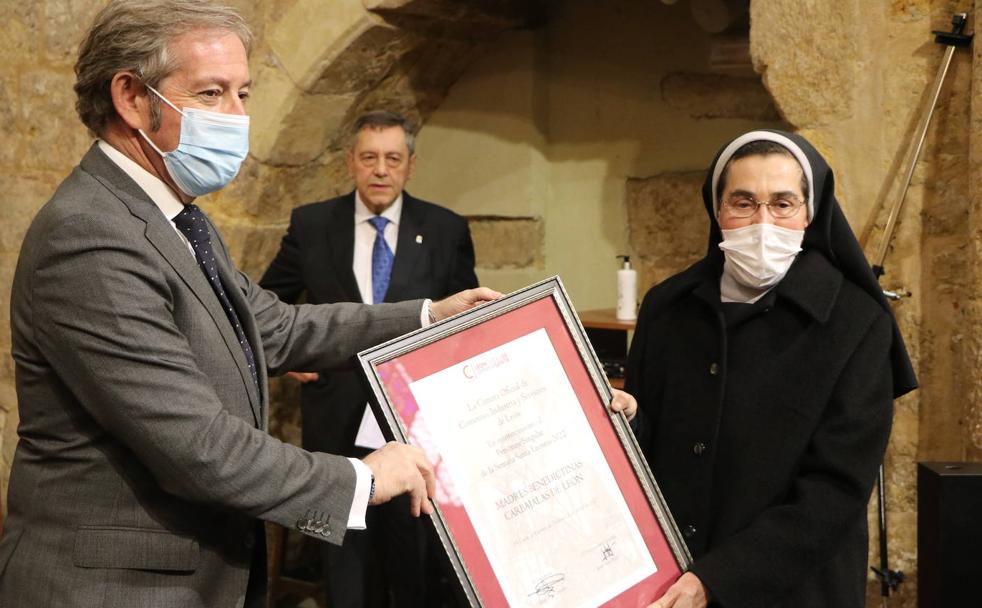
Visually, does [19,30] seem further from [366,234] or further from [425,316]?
[425,316]

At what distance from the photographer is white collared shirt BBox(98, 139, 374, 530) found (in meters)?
1.63

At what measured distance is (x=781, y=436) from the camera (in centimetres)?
192

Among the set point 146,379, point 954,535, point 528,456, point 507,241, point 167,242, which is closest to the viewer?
point 146,379

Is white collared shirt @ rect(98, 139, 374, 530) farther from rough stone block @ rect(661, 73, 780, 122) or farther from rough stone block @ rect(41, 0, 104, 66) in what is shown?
rough stone block @ rect(661, 73, 780, 122)

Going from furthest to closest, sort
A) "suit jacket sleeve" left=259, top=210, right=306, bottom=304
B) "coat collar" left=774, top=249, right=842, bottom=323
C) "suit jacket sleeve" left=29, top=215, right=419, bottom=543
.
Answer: "suit jacket sleeve" left=259, top=210, right=306, bottom=304 < "coat collar" left=774, top=249, right=842, bottom=323 < "suit jacket sleeve" left=29, top=215, right=419, bottom=543

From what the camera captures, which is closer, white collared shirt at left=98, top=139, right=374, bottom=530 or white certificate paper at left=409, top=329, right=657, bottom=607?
white collared shirt at left=98, top=139, right=374, bottom=530

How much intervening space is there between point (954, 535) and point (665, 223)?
82.3 inches

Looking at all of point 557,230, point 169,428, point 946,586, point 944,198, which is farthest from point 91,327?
point 557,230

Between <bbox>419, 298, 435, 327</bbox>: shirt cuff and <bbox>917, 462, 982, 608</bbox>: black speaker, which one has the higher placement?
<bbox>419, 298, 435, 327</bbox>: shirt cuff

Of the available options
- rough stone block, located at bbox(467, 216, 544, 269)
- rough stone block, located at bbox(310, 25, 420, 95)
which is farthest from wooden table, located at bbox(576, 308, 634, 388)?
rough stone block, located at bbox(310, 25, 420, 95)

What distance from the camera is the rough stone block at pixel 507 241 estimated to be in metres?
4.22

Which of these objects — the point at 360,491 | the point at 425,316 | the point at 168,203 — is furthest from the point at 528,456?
the point at 168,203

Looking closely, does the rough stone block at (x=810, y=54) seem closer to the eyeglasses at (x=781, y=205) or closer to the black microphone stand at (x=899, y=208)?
the black microphone stand at (x=899, y=208)
